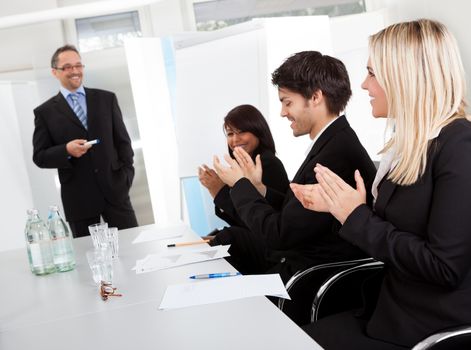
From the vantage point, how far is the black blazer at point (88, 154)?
404cm

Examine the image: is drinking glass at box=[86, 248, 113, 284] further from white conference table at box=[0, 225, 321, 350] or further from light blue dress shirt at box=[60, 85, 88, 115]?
light blue dress shirt at box=[60, 85, 88, 115]

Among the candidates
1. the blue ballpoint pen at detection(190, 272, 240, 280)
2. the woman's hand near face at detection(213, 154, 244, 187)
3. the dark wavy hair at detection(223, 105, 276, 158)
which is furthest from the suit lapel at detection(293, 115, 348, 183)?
the dark wavy hair at detection(223, 105, 276, 158)

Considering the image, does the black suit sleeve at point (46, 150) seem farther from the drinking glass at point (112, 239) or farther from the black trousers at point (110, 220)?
the drinking glass at point (112, 239)

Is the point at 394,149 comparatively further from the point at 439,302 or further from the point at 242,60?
the point at 242,60

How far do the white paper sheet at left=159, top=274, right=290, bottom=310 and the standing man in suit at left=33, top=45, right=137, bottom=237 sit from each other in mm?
2360

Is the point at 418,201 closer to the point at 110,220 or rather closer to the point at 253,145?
the point at 253,145

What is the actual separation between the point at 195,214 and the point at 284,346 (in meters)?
3.92

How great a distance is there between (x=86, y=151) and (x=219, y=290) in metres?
2.55

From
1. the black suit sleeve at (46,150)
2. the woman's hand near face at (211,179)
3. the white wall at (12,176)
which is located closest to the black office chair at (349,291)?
the woman's hand near face at (211,179)

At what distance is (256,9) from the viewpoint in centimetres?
614

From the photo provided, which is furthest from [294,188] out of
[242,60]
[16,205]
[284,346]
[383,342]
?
[16,205]

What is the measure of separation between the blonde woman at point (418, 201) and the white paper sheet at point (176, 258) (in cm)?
63

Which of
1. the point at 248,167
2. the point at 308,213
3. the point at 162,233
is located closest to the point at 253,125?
the point at 248,167

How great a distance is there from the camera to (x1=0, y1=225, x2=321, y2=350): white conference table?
1.33 m
